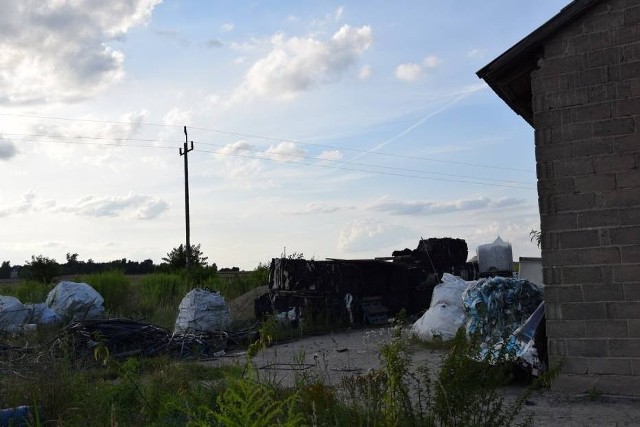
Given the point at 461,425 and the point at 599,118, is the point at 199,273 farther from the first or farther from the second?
the point at 461,425

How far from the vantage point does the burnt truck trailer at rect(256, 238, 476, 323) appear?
52.1 ft

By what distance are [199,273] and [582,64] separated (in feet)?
65.2

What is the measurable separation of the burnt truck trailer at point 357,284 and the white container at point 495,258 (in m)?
1.26

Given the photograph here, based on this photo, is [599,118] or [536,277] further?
[536,277]

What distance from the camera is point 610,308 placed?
8039 millimetres

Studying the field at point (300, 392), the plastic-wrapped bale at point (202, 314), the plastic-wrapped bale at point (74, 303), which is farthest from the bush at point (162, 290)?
the field at point (300, 392)

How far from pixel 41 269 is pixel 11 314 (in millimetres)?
14377

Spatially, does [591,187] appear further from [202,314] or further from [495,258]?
[495,258]

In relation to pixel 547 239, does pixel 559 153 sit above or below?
above

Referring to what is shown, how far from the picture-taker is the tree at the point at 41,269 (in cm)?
2792

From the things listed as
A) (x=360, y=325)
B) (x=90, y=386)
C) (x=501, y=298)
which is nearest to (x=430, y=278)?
(x=360, y=325)

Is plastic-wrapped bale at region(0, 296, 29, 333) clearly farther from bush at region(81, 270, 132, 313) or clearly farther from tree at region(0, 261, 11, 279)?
tree at region(0, 261, 11, 279)

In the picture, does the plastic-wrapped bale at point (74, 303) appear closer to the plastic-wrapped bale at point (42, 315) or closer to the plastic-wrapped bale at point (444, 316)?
the plastic-wrapped bale at point (42, 315)

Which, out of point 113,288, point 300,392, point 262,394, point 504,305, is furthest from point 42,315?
point 262,394
